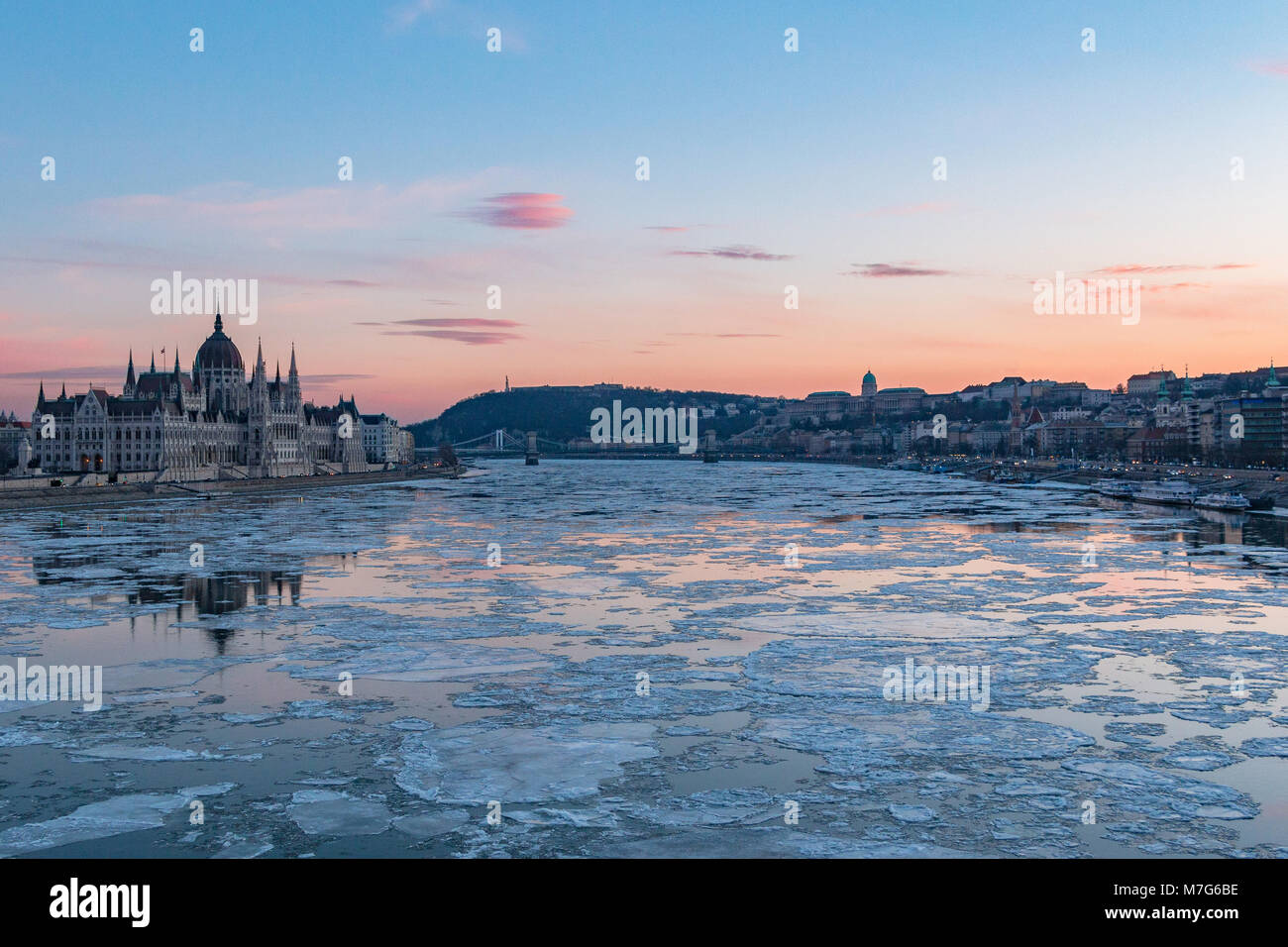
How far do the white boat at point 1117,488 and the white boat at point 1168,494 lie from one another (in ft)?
1.69

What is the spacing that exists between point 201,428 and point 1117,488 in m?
79.8

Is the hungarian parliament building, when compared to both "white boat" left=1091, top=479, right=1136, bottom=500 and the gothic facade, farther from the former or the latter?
"white boat" left=1091, top=479, right=1136, bottom=500

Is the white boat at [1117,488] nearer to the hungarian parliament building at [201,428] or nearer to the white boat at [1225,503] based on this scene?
the white boat at [1225,503]

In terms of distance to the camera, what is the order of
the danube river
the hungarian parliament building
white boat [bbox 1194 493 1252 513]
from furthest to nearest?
the hungarian parliament building, white boat [bbox 1194 493 1252 513], the danube river

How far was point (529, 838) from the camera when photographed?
873 cm

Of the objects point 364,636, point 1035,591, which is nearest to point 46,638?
point 364,636

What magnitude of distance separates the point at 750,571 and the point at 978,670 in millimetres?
12590

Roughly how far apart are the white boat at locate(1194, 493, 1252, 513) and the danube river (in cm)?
2793

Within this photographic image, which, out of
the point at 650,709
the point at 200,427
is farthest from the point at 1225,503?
the point at 200,427

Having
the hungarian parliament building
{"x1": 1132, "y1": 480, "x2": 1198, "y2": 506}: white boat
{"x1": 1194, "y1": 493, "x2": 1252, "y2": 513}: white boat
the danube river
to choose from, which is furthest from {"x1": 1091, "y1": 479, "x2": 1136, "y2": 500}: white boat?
the hungarian parliament building

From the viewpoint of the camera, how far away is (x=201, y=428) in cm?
10475

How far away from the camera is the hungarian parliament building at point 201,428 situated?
95.9 m

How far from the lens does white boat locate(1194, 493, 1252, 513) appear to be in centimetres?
5528

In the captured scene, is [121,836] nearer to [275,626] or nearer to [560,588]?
[275,626]
